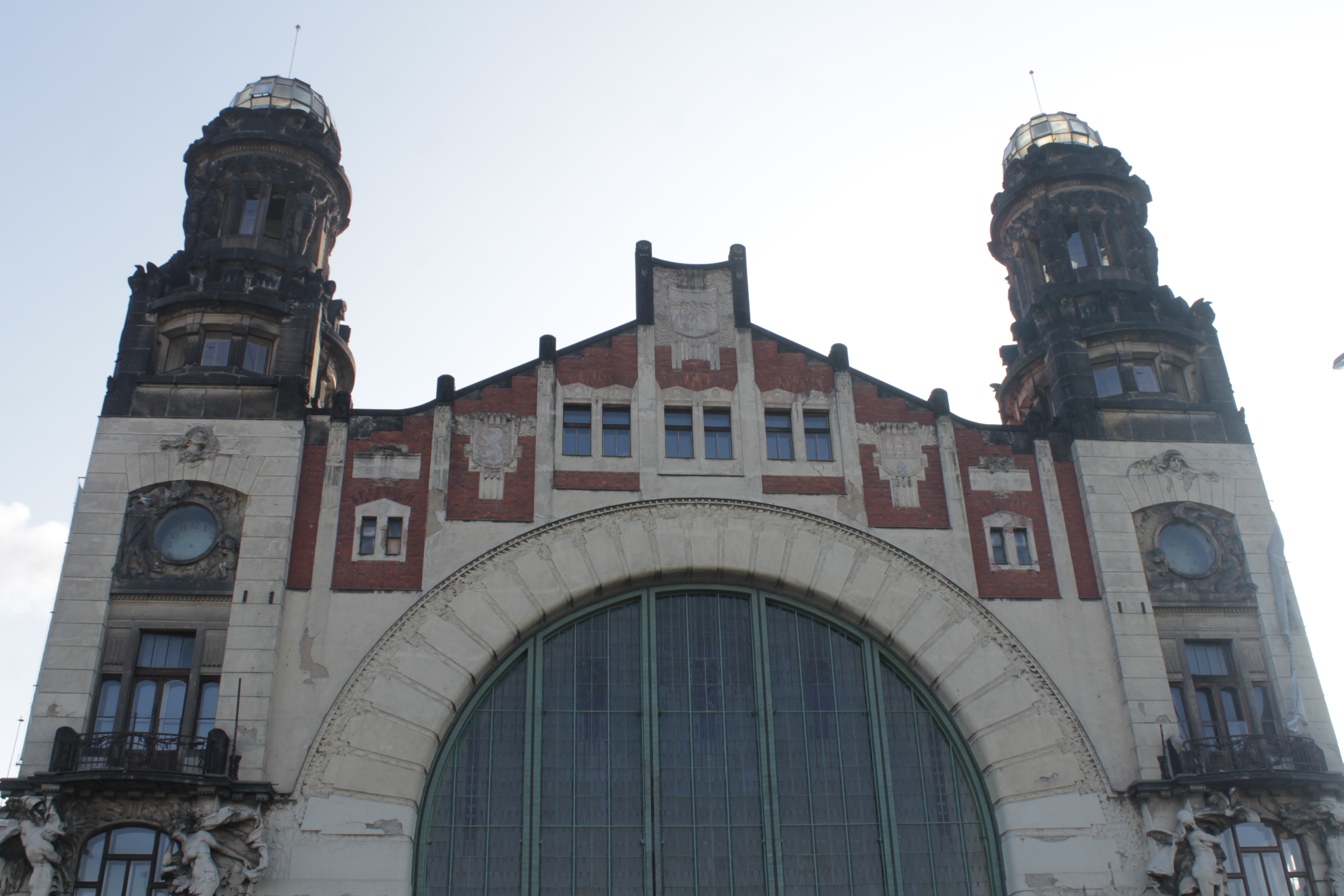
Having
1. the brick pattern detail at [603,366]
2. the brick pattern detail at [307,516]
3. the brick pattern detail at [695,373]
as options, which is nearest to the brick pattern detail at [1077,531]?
the brick pattern detail at [695,373]

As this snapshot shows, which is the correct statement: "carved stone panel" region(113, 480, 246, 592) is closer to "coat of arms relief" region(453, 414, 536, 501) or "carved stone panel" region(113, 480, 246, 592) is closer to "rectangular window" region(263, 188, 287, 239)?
"coat of arms relief" region(453, 414, 536, 501)

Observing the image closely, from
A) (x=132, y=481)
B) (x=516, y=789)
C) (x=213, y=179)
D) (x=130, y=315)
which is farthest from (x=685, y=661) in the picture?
(x=213, y=179)

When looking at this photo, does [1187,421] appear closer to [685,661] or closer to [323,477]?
[685,661]

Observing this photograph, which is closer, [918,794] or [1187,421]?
[918,794]

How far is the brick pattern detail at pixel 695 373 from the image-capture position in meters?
30.8

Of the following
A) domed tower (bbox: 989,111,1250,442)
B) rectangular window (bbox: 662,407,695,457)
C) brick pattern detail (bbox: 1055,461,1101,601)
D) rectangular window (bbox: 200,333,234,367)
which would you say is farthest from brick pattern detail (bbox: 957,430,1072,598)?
rectangular window (bbox: 200,333,234,367)

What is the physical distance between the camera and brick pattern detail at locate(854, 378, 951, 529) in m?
29.2

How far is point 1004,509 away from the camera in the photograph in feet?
97.3

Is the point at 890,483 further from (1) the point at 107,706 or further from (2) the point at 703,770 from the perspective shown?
(1) the point at 107,706

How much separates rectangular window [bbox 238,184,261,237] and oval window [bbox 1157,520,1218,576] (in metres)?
25.8

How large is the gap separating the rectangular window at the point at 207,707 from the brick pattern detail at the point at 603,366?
10932 mm

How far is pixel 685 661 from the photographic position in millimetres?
27516

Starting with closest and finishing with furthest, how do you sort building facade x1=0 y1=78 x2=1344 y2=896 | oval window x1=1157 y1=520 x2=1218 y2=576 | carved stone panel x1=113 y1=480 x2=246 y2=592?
building facade x1=0 y1=78 x2=1344 y2=896 → carved stone panel x1=113 y1=480 x2=246 y2=592 → oval window x1=1157 y1=520 x2=1218 y2=576

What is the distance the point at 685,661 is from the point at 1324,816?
14076 millimetres
